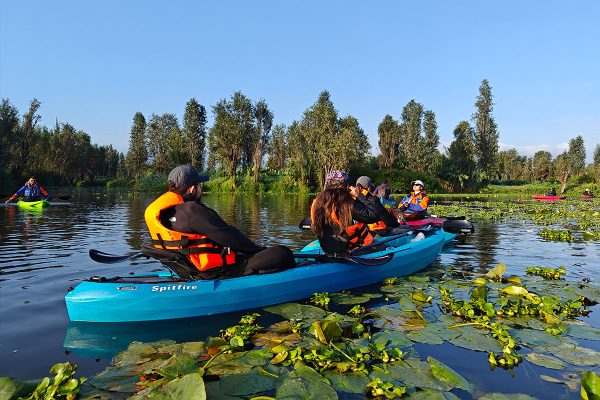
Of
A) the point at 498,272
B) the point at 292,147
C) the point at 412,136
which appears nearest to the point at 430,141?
the point at 412,136

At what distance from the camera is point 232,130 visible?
170 ft

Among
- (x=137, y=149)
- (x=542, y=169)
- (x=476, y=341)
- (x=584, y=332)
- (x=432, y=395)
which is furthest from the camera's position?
(x=542, y=169)

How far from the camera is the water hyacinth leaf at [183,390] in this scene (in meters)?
2.52

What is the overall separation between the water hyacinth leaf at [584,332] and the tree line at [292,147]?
39712mm

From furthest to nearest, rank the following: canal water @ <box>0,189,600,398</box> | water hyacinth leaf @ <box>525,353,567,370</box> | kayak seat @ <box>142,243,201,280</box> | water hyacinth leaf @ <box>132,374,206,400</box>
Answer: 1. kayak seat @ <box>142,243,201,280</box>
2. canal water @ <box>0,189,600,398</box>
3. water hyacinth leaf @ <box>525,353,567,370</box>
4. water hyacinth leaf @ <box>132,374,206,400</box>

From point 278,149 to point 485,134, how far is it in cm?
3445

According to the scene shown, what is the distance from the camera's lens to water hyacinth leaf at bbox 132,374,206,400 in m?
2.52

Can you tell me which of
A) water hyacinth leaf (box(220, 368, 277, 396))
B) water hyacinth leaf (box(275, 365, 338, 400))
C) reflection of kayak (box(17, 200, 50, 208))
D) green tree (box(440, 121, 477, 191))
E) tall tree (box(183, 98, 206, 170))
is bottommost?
water hyacinth leaf (box(220, 368, 277, 396))

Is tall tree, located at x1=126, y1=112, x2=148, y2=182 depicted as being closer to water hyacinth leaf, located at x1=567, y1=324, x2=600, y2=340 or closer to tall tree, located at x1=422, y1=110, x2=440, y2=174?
tall tree, located at x1=422, y1=110, x2=440, y2=174

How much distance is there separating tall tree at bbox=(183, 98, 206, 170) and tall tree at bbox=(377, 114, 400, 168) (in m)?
25.9

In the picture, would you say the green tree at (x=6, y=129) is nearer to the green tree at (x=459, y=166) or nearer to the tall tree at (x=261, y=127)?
the tall tree at (x=261, y=127)

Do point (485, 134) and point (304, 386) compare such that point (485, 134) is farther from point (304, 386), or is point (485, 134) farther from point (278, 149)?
point (304, 386)

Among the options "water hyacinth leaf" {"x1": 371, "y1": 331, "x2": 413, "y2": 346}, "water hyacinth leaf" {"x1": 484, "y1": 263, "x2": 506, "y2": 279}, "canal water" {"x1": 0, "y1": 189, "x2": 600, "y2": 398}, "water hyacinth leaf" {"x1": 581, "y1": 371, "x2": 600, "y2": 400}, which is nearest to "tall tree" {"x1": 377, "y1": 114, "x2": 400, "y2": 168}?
"canal water" {"x1": 0, "y1": 189, "x2": 600, "y2": 398}

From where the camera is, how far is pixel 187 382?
2.64m
